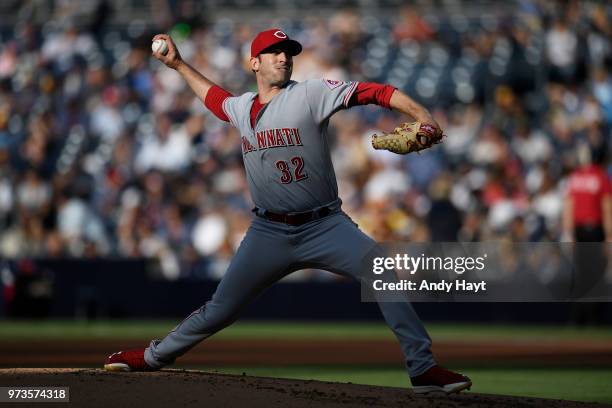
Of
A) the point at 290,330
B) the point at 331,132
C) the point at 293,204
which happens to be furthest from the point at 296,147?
the point at 331,132

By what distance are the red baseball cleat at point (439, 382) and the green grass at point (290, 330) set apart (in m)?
7.47

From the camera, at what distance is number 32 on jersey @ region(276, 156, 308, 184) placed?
22.5 ft

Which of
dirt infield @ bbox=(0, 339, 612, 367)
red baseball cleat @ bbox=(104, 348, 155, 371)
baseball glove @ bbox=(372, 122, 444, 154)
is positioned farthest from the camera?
dirt infield @ bbox=(0, 339, 612, 367)

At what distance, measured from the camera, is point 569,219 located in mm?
14906

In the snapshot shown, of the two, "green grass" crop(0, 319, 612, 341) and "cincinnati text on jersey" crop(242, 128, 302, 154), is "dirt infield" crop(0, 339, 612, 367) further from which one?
"cincinnati text on jersey" crop(242, 128, 302, 154)

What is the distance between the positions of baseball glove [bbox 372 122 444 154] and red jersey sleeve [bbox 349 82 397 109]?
18 centimetres

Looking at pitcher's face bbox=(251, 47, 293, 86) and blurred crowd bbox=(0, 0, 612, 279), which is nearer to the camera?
pitcher's face bbox=(251, 47, 293, 86)

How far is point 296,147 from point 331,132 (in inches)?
449

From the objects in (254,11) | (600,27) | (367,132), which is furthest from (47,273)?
(600,27)

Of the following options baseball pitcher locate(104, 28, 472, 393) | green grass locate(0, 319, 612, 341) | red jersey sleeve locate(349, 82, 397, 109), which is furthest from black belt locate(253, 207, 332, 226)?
green grass locate(0, 319, 612, 341)

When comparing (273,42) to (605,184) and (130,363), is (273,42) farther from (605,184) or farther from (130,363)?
(605,184)

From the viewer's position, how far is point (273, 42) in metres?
6.97

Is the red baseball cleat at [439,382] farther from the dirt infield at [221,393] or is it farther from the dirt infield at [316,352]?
the dirt infield at [316,352]

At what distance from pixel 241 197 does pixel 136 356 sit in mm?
10553
